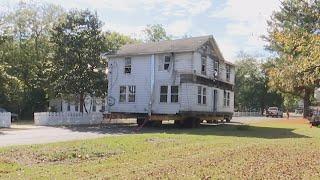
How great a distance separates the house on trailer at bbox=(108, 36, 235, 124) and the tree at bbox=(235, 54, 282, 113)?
5534cm

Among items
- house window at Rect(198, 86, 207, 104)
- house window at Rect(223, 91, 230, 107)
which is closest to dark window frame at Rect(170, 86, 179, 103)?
house window at Rect(198, 86, 207, 104)

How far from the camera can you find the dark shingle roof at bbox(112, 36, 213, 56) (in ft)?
118

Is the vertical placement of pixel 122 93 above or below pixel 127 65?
below

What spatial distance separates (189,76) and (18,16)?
35350 mm

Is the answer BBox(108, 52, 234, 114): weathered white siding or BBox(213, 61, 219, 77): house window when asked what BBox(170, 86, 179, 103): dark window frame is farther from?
BBox(213, 61, 219, 77): house window

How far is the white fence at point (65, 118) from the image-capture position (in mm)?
36844

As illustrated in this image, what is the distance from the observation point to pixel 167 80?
1416 inches

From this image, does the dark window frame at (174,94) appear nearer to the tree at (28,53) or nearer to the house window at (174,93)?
the house window at (174,93)

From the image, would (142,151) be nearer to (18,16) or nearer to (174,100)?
(174,100)

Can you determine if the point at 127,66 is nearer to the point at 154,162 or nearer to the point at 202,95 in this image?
the point at 202,95

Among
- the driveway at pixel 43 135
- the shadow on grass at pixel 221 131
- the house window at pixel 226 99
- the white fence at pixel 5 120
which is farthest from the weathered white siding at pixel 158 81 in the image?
the white fence at pixel 5 120

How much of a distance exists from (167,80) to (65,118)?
28.4 feet

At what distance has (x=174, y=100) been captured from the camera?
116 feet

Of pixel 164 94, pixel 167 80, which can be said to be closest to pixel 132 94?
pixel 164 94
